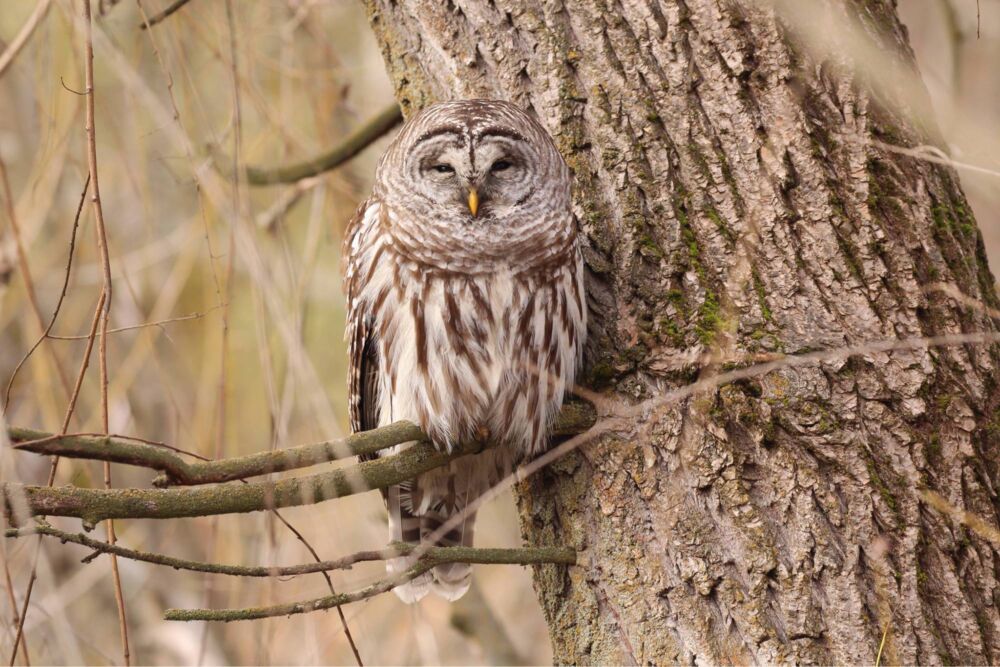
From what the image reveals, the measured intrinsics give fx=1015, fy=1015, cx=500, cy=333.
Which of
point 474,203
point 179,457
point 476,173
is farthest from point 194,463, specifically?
point 476,173

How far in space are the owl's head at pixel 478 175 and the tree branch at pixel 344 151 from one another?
56 cm

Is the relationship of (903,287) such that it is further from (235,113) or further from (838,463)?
(235,113)

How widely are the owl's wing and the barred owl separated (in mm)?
20

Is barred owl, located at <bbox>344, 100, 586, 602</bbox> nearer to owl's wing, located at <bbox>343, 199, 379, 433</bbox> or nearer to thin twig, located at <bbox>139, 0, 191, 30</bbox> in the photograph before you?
owl's wing, located at <bbox>343, 199, 379, 433</bbox>

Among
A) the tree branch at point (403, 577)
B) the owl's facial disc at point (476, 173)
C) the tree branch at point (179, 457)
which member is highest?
the owl's facial disc at point (476, 173)

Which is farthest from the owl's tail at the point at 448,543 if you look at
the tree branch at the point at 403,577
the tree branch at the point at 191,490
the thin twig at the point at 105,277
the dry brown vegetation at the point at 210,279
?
the thin twig at the point at 105,277

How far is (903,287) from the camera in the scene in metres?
2.61

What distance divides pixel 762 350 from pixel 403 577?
1070mm

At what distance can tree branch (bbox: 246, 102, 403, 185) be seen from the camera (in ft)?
12.5

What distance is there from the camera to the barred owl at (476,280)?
2.98m

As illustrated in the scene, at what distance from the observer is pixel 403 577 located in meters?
2.38

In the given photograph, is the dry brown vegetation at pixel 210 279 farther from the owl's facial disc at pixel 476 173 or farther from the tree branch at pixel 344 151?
the owl's facial disc at pixel 476 173

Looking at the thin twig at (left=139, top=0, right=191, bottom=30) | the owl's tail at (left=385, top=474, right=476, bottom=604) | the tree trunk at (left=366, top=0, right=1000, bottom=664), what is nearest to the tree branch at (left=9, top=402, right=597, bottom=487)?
the tree trunk at (left=366, top=0, right=1000, bottom=664)

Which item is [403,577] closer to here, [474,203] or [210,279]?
[474,203]
